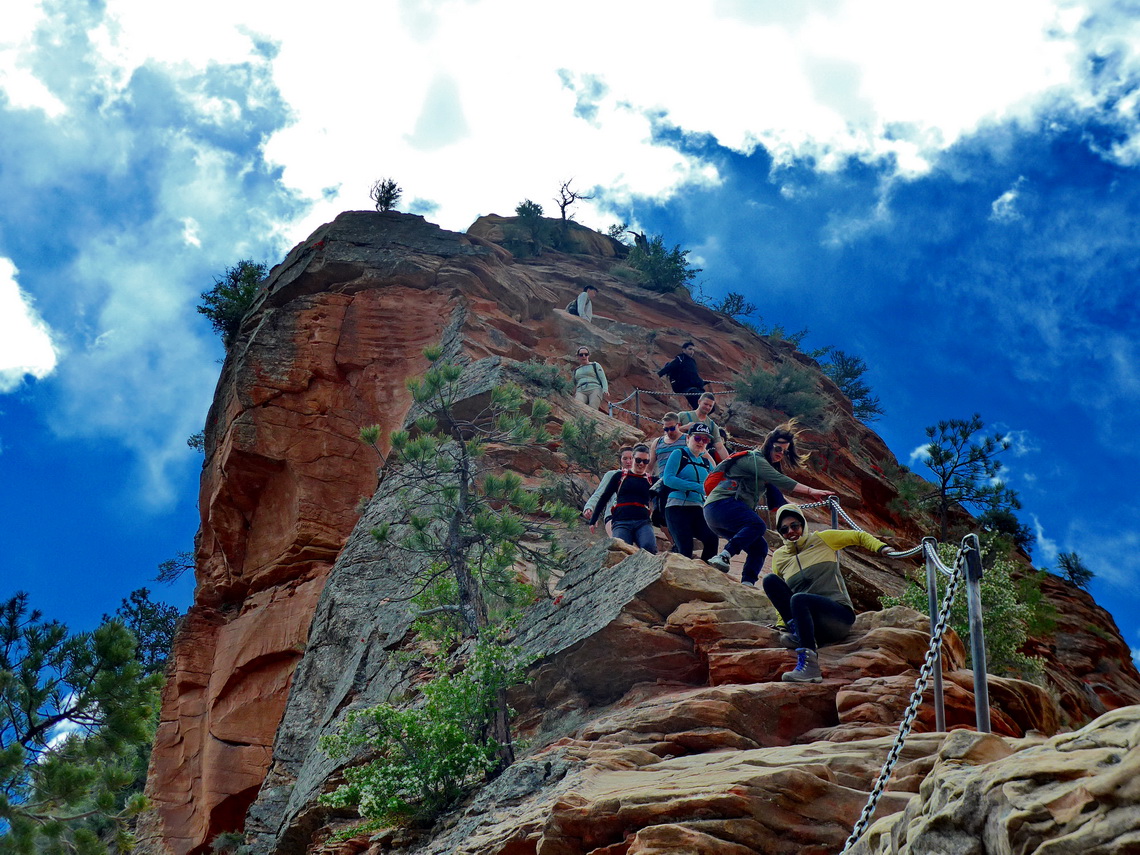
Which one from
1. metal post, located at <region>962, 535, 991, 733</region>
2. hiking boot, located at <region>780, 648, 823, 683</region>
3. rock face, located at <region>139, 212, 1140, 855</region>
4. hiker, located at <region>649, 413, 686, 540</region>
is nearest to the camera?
metal post, located at <region>962, 535, 991, 733</region>

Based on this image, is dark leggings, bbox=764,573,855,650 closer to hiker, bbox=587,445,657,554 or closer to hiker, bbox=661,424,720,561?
hiker, bbox=661,424,720,561

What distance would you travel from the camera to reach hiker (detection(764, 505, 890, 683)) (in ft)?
27.8

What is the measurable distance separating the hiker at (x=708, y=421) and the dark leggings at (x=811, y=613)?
4.41m

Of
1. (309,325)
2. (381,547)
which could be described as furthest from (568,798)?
(309,325)

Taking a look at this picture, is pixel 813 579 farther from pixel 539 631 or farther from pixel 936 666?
pixel 539 631

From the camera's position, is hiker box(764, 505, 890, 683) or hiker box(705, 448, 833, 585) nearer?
hiker box(764, 505, 890, 683)

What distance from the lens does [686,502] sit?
12125 mm

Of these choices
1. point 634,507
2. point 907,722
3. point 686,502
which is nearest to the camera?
point 907,722

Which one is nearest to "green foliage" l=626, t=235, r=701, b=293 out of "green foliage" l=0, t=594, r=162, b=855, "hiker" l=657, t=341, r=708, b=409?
"hiker" l=657, t=341, r=708, b=409

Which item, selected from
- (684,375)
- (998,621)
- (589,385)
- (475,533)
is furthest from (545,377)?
(998,621)

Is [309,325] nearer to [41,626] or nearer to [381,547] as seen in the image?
[381,547]

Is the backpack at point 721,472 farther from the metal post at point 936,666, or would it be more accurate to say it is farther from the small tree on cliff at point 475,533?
the metal post at point 936,666

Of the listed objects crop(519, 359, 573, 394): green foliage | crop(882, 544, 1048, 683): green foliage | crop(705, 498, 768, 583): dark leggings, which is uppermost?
A: crop(519, 359, 573, 394): green foliage

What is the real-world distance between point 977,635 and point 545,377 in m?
15.4
